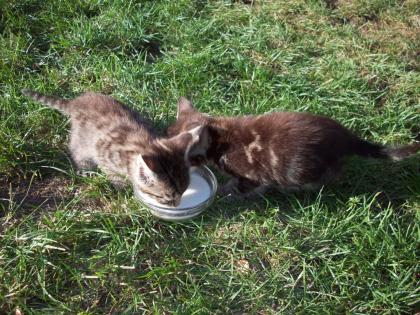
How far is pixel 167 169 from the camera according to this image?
3695 millimetres

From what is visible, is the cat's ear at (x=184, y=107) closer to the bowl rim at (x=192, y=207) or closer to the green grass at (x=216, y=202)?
the green grass at (x=216, y=202)

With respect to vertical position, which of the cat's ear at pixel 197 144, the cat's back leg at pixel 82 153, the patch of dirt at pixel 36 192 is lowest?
the patch of dirt at pixel 36 192

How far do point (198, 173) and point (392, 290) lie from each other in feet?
5.43

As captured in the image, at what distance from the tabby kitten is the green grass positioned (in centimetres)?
15

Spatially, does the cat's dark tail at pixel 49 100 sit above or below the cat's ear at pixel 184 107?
below

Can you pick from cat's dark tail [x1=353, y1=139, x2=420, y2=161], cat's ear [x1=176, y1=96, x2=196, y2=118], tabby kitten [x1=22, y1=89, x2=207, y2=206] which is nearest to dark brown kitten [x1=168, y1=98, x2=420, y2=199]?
cat's dark tail [x1=353, y1=139, x2=420, y2=161]

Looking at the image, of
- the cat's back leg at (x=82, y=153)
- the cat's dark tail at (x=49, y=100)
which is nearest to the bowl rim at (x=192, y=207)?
the cat's back leg at (x=82, y=153)

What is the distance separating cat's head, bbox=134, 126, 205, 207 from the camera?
3664mm

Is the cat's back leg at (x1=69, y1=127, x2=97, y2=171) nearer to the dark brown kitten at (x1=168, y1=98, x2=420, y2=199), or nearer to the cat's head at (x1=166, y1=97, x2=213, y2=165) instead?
the cat's head at (x1=166, y1=97, x2=213, y2=165)

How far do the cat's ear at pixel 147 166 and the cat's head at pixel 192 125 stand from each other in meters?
0.36

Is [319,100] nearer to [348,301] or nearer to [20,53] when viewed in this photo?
[348,301]

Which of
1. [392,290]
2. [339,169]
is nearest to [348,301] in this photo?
[392,290]

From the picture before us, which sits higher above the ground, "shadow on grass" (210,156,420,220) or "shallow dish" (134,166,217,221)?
"shadow on grass" (210,156,420,220)

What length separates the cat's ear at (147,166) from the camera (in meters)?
3.58
